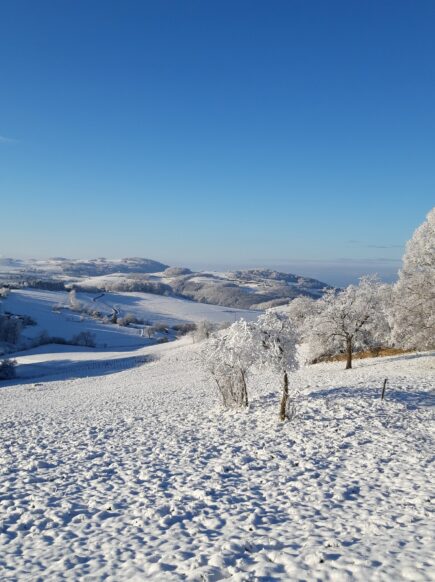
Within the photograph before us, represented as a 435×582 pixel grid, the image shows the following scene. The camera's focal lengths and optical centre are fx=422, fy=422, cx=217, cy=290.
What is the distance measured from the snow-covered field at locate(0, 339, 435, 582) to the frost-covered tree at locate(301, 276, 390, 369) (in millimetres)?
13704

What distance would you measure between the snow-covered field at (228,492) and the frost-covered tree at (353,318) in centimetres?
1370

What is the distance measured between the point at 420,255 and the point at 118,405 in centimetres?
2355

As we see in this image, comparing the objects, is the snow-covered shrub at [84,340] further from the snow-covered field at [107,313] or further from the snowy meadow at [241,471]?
the snowy meadow at [241,471]

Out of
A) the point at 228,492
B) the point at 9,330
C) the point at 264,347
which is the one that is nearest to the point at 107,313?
the point at 9,330

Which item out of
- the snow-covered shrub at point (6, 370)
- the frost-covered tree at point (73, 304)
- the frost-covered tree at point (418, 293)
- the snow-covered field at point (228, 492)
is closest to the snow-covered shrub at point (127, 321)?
the frost-covered tree at point (73, 304)

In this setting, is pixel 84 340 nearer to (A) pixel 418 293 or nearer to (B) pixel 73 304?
(B) pixel 73 304

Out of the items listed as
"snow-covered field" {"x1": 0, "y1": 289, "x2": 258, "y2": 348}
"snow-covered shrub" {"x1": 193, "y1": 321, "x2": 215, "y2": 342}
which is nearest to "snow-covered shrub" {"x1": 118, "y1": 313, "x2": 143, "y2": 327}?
"snow-covered field" {"x1": 0, "y1": 289, "x2": 258, "y2": 348}

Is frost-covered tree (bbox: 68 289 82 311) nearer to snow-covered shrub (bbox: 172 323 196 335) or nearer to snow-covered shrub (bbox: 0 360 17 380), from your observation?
snow-covered shrub (bbox: 172 323 196 335)

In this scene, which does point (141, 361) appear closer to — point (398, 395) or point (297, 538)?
point (398, 395)

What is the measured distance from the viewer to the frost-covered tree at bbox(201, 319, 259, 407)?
21047 millimetres

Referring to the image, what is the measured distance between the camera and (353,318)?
3788cm

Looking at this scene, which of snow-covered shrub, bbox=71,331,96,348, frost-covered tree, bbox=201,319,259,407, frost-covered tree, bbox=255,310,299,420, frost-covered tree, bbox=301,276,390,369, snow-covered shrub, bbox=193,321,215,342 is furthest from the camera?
snow-covered shrub, bbox=71,331,96,348

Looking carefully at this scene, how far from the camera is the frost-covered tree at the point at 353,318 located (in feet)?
123

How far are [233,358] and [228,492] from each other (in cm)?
961
